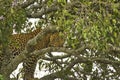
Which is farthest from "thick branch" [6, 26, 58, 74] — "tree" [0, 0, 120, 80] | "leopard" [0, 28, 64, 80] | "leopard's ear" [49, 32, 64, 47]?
"leopard" [0, 28, 64, 80]

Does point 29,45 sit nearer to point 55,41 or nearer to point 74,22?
point 74,22

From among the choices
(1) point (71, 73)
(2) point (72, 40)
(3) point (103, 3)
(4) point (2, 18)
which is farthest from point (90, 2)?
(1) point (71, 73)

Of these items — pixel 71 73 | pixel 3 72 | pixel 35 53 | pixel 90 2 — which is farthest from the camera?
pixel 71 73

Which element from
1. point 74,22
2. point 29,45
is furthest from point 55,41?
point 74,22

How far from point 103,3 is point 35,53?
5.91 ft

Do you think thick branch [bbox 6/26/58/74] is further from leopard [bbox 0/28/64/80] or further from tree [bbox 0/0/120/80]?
leopard [bbox 0/28/64/80]

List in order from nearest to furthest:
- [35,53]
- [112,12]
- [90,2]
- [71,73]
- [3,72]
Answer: [90,2] < [112,12] < [35,53] < [3,72] < [71,73]

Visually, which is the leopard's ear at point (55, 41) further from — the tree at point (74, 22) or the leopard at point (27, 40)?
the tree at point (74, 22)

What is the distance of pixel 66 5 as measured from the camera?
543cm

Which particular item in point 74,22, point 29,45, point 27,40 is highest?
point 74,22

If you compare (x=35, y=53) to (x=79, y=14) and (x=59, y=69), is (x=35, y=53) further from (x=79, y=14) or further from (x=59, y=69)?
(x=59, y=69)

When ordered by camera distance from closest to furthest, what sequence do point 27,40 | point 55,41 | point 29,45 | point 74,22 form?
point 74,22
point 29,45
point 55,41
point 27,40

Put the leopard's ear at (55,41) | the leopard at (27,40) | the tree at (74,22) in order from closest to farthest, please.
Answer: the tree at (74,22), the leopard's ear at (55,41), the leopard at (27,40)

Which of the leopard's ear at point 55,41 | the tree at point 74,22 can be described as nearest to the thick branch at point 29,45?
the tree at point 74,22
